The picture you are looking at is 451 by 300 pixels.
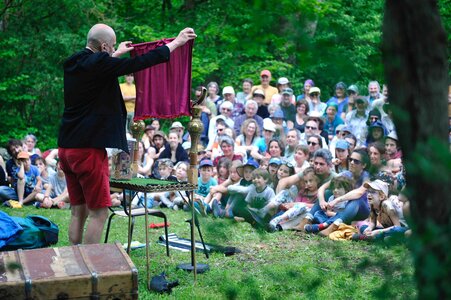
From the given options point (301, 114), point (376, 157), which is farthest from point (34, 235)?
point (301, 114)

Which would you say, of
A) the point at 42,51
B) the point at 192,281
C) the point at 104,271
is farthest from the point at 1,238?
the point at 42,51

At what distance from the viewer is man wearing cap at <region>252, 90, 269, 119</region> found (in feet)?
40.8

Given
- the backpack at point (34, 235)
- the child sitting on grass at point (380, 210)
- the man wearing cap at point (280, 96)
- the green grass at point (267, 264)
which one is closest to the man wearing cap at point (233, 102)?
the man wearing cap at point (280, 96)

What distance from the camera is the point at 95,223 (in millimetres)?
5340

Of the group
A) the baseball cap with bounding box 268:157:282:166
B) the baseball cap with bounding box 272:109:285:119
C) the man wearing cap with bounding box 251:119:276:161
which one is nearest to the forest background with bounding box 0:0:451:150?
the baseball cap with bounding box 272:109:285:119

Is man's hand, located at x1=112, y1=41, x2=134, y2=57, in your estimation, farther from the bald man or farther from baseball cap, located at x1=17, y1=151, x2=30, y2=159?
baseball cap, located at x1=17, y1=151, x2=30, y2=159

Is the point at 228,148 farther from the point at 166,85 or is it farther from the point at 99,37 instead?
the point at 99,37

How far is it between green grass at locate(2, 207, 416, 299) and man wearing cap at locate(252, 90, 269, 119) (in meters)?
3.41

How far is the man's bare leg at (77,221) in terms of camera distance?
18.2 feet

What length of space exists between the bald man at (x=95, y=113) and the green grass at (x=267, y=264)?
34.0 inches

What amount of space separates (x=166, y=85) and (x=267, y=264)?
1.90 metres

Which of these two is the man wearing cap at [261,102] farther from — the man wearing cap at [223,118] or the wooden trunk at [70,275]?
the wooden trunk at [70,275]

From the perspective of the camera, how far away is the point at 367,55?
2.16 metres

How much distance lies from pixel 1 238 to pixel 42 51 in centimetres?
997
